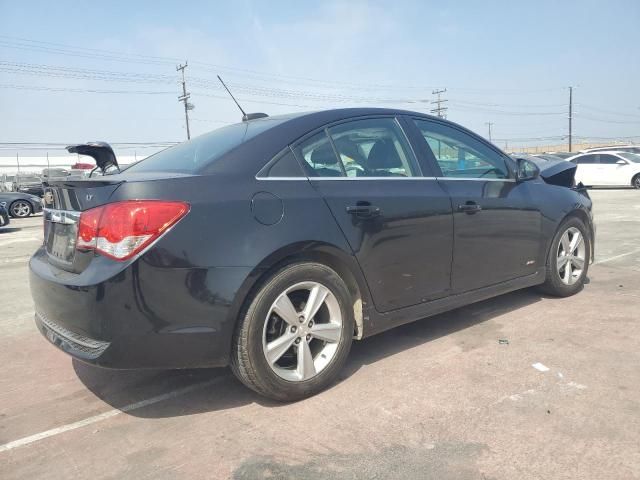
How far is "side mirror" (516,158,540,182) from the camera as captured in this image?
165 inches

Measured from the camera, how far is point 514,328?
3.89 m

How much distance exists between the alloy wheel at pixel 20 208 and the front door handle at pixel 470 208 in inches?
683

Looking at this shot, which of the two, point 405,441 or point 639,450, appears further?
point 405,441

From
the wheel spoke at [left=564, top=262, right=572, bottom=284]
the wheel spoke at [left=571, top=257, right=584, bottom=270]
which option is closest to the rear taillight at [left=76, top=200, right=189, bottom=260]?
the wheel spoke at [left=564, top=262, right=572, bottom=284]

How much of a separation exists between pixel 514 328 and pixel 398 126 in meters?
1.73

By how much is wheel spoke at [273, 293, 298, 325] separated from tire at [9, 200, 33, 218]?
1733 cm

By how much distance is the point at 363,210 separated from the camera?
119 inches

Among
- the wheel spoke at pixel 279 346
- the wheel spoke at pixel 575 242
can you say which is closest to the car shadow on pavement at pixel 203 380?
the wheel spoke at pixel 279 346

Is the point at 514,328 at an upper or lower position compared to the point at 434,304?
lower

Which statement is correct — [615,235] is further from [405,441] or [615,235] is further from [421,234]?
[405,441]

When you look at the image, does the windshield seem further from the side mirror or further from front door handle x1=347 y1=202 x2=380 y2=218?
front door handle x1=347 y1=202 x2=380 y2=218

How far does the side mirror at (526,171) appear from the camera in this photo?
13.7 ft

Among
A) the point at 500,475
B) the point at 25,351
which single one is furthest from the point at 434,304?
the point at 25,351

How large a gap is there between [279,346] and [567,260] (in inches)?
120
